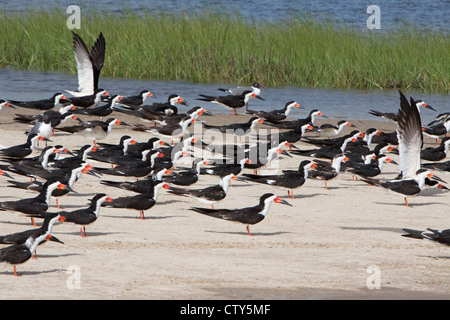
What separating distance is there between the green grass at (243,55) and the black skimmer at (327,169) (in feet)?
26.6

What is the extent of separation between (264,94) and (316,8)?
13.4 meters

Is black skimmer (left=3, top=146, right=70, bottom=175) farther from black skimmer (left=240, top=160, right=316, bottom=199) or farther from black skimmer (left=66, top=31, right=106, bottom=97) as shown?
black skimmer (left=66, top=31, right=106, bottom=97)

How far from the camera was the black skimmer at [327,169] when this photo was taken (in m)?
11.9

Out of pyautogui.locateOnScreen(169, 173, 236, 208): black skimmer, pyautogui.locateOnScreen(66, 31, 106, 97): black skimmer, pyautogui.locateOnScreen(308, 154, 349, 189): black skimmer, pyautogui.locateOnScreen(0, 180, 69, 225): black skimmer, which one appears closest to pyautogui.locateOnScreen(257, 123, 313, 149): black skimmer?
pyautogui.locateOnScreen(308, 154, 349, 189): black skimmer

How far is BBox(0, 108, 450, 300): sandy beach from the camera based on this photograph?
6.84 meters

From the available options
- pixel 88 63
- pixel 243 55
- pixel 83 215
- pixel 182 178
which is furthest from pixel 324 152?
pixel 243 55

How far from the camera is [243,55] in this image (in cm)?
2097

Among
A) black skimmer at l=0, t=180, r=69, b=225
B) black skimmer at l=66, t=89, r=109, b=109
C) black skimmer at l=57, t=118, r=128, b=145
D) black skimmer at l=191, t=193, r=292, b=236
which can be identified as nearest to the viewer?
black skimmer at l=0, t=180, r=69, b=225

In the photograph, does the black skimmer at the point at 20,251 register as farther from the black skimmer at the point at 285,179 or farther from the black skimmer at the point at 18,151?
the black skimmer at the point at 18,151

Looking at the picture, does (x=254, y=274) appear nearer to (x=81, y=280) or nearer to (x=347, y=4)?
(x=81, y=280)

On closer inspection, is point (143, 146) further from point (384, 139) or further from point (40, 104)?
point (384, 139)

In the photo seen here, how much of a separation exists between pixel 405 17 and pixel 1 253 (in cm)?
2600

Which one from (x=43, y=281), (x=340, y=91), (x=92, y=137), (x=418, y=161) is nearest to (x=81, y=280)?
(x=43, y=281)

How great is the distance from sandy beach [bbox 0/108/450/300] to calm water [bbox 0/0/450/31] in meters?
18.4
